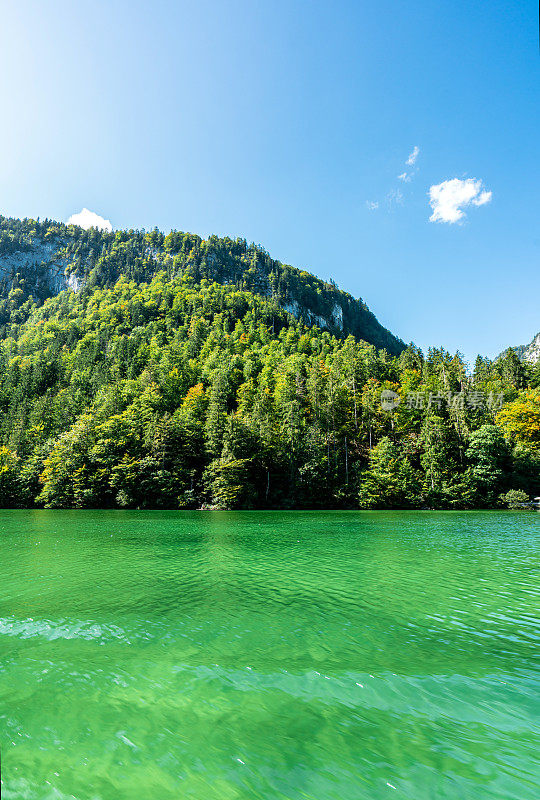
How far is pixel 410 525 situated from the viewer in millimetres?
35250

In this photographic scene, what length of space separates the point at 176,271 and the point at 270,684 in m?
169

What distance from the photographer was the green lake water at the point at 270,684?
519 centimetres

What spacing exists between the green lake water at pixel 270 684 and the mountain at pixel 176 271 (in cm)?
15046

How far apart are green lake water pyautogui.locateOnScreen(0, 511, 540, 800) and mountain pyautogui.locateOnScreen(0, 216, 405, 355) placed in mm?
150457

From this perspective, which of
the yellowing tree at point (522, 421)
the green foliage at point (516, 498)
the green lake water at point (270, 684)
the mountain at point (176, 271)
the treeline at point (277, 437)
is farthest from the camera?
the mountain at point (176, 271)

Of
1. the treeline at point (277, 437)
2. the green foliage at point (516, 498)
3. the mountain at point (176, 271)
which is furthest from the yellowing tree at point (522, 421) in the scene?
the mountain at point (176, 271)

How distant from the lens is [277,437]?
213 ft

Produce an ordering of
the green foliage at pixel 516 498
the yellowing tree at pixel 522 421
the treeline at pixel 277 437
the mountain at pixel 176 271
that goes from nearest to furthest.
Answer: the green foliage at pixel 516 498 → the treeline at pixel 277 437 → the yellowing tree at pixel 522 421 → the mountain at pixel 176 271

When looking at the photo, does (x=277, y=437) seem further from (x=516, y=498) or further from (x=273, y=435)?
(x=516, y=498)

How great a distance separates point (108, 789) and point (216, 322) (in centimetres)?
12136

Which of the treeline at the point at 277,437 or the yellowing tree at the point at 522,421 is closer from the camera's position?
the treeline at the point at 277,437

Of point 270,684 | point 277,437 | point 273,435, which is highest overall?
point 273,435

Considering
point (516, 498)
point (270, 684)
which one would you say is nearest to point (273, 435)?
point (516, 498)

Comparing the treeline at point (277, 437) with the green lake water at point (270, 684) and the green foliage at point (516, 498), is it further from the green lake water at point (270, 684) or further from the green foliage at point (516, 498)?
the green lake water at point (270, 684)
